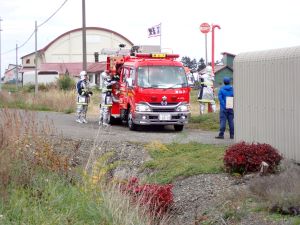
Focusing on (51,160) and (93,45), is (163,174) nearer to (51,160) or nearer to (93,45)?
(51,160)

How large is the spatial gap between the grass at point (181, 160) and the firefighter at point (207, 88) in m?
8.69

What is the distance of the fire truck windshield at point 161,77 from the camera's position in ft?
66.4

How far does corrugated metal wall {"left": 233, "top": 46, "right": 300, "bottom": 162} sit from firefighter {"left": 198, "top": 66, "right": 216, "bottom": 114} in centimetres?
1020

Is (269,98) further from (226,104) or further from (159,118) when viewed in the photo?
(159,118)

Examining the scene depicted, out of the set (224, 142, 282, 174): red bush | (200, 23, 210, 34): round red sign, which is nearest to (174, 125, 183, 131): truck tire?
(200, 23, 210, 34): round red sign

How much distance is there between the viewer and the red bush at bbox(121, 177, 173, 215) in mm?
8813

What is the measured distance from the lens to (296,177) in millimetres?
9867

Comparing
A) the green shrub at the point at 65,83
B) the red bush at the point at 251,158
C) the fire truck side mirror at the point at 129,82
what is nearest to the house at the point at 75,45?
the green shrub at the point at 65,83

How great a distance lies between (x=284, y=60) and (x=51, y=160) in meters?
5.25

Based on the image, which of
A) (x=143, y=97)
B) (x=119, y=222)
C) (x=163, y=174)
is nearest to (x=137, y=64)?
(x=143, y=97)

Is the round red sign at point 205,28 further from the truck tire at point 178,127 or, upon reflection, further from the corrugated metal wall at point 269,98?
the corrugated metal wall at point 269,98

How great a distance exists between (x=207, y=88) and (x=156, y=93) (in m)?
5.23

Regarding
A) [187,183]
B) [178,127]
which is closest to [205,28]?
[178,127]

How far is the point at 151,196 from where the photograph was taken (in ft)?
30.3
